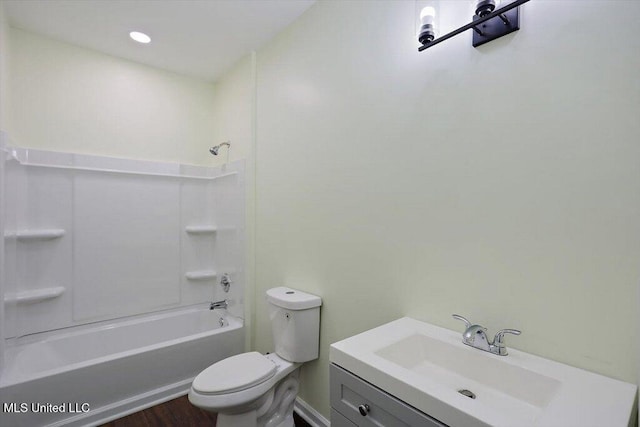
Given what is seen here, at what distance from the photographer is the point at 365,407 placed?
1.02 metres

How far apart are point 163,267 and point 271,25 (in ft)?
7.54

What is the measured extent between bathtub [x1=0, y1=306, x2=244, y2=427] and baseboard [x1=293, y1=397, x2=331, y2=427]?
30.6 inches

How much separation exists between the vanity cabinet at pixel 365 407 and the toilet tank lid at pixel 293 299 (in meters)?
0.72

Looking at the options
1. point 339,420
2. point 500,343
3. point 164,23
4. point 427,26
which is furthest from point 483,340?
point 164,23

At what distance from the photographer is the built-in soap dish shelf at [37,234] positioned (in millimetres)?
2246

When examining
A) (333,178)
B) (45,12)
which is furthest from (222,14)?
(333,178)

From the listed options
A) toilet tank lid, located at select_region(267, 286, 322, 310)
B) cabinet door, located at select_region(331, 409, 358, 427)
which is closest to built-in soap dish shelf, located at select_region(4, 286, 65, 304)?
toilet tank lid, located at select_region(267, 286, 322, 310)

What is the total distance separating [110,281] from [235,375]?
1.69 metres

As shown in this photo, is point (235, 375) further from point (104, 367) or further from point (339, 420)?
point (104, 367)

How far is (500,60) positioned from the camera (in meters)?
1.17

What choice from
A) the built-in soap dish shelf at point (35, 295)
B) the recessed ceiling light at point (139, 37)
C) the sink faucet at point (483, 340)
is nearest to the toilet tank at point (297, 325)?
the sink faucet at point (483, 340)

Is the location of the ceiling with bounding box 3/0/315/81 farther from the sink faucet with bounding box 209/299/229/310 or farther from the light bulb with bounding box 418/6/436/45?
the sink faucet with bounding box 209/299/229/310

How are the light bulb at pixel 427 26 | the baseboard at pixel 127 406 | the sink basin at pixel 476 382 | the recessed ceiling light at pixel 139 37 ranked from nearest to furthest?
the sink basin at pixel 476 382, the light bulb at pixel 427 26, the baseboard at pixel 127 406, the recessed ceiling light at pixel 139 37

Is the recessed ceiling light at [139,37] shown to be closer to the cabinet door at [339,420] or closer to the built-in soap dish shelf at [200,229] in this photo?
the built-in soap dish shelf at [200,229]
